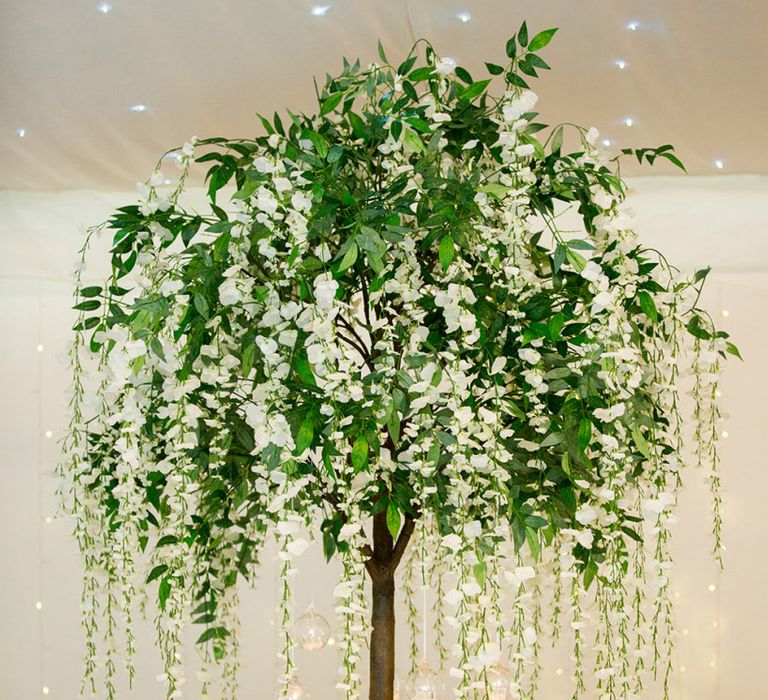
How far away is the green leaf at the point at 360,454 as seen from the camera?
4.44ft

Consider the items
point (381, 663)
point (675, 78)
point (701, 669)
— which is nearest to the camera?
point (381, 663)

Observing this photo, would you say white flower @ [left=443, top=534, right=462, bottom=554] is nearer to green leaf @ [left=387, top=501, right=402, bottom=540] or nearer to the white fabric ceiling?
green leaf @ [left=387, top=501, right=402, bottom=540]

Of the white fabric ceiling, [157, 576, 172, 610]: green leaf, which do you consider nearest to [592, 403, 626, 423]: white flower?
[157, 576, 172, 610]: green leaf

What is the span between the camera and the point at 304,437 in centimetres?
133

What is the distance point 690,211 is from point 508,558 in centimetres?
260

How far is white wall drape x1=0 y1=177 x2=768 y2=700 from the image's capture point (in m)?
3.64

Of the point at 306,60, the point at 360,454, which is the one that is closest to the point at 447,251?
the point at 360,454

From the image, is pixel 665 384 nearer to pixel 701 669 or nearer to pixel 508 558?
pixel 508 558

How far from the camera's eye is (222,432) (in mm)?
1618

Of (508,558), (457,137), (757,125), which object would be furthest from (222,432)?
(757,125)

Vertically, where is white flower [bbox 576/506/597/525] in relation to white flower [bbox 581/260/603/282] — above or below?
below

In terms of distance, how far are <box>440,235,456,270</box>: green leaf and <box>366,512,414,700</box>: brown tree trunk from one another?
0.59 m

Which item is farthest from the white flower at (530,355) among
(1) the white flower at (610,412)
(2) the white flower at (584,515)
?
(2) the white flower at (584,515)

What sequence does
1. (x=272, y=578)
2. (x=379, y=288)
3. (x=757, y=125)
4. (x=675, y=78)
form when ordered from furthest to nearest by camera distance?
1. (x=272, y=578)
2. (x=757, y=125)
3. (x=675, y=78)
4. (x=379, y=288)
